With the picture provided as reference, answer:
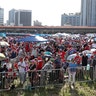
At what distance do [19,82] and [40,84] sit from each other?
1.18 m

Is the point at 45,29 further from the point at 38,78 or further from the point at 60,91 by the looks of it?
the point at 60,91

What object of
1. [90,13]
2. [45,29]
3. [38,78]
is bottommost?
[38,78]

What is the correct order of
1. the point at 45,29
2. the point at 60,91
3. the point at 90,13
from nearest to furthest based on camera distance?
the point at 60,91 → the point at 45,29 → the point at 90,13

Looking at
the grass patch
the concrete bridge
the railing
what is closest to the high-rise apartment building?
the concrete bridge

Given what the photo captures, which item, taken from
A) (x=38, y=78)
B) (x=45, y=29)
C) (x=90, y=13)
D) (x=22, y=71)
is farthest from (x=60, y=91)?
(x=90, y=13)

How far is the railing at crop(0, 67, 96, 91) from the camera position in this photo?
569 inches

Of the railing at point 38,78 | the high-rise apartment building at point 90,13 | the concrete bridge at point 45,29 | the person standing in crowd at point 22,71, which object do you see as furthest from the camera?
the high-rise apartment building at point 90,13

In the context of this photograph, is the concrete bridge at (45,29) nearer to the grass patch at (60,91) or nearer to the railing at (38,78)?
the railing at (38,78)

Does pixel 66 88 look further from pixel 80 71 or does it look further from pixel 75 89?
pixel 80 71

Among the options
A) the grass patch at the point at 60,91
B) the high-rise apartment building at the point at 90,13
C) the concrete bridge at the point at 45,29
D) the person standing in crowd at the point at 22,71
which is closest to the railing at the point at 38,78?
the person standing in crowd at the point at 22,71

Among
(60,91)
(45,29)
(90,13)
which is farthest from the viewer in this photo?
(90,13)

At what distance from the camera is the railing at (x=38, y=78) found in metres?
14.5

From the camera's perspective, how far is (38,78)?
14.9 metres

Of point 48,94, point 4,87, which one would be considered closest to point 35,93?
point 48,94
